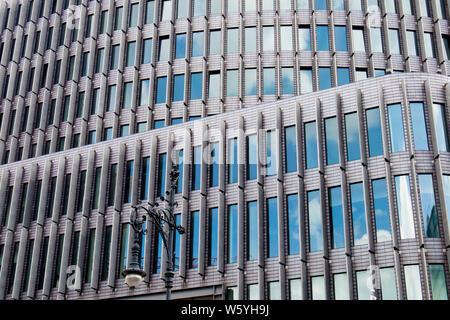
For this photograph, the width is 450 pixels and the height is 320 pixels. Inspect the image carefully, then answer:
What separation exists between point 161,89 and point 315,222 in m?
20.1

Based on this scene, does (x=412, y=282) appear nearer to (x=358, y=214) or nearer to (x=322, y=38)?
(x=358, y=214)

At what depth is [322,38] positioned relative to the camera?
4888 cm

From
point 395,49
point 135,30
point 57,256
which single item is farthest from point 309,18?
point 57,256

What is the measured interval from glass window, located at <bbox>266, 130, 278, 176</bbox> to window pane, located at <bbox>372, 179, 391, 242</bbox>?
5.99 meters

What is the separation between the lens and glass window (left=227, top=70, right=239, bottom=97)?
47812 millimetres

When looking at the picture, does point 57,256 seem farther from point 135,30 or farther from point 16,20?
point 16,20

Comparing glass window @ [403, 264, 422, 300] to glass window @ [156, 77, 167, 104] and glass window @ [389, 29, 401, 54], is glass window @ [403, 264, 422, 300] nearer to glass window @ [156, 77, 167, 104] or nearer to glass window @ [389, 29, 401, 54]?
glass window @ [389, 29, 401, 54]

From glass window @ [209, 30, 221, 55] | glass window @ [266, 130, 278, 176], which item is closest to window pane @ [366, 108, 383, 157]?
glass window @ [266, 130, 278, 176]

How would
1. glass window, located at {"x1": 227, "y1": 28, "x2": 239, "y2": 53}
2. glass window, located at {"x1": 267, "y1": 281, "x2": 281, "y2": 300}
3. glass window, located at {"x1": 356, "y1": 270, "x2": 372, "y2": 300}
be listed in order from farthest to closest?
glass window, located at {"x1": 227, "y1": 28, "x2": 239, "y2": 53} < glass window, located at {"x1": 267, "y1": 281, "x2": 281, "y2": 300} < glass window, located at {"x1": 356, "y1": 270, "x2": 372, "y2": 300}

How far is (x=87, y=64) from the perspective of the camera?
53375 millimetres

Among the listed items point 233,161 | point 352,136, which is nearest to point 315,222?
point 352,136

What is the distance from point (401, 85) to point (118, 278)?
19.3m

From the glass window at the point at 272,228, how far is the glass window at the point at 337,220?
3.07 meters

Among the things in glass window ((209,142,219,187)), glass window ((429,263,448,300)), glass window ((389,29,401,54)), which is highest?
glass window ((389,29,401,54))
